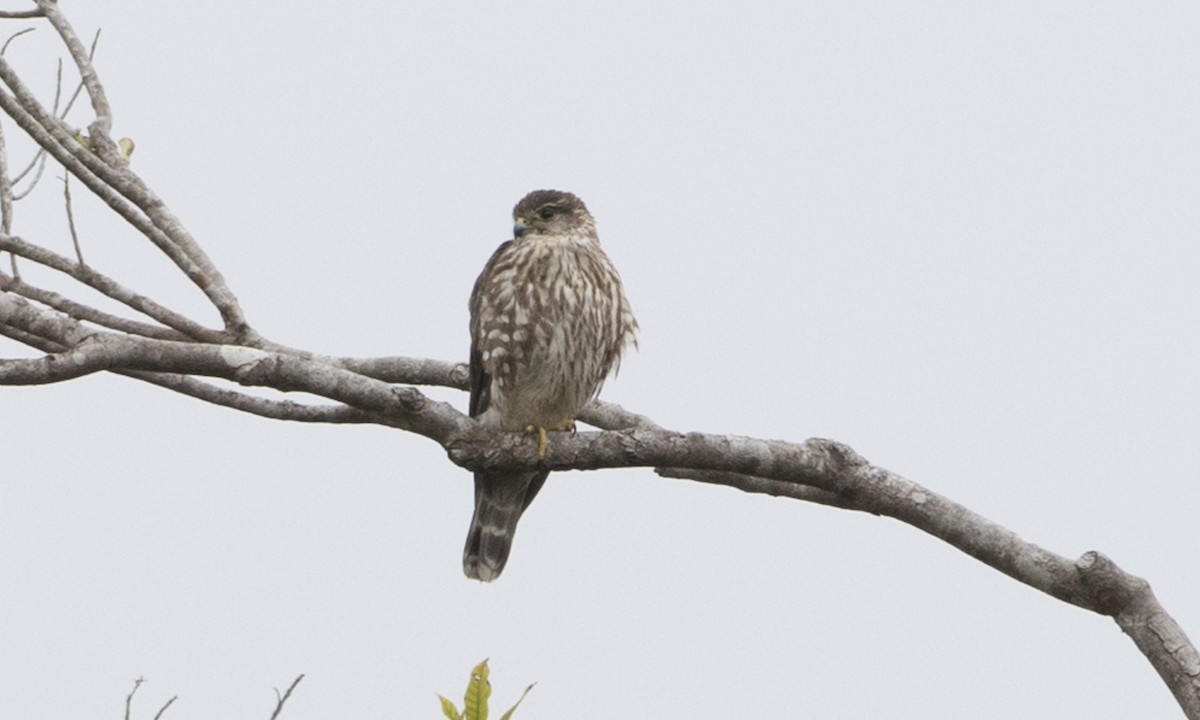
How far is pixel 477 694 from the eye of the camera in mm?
2859

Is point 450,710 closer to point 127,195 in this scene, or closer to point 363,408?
point 363,408

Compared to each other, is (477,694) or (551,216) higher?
(551,216)

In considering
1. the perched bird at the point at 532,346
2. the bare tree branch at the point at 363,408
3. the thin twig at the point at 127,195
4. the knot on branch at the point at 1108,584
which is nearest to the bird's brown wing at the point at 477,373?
the perched bird at the point at 532,346

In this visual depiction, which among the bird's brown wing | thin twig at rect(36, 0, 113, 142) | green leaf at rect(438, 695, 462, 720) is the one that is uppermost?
thin twig at rect(36, 0, 113, 142)

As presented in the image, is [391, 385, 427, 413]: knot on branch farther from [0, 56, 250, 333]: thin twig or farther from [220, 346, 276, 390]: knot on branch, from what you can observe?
[0, 56, 250, 333]: thin twig

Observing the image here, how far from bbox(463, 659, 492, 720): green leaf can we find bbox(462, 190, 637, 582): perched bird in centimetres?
157

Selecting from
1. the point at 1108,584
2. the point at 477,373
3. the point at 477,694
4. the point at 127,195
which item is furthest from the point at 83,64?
the point at 1108,584

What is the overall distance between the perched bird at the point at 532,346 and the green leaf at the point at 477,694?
1.57 meters

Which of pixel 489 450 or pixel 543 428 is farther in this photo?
pixel 543 428

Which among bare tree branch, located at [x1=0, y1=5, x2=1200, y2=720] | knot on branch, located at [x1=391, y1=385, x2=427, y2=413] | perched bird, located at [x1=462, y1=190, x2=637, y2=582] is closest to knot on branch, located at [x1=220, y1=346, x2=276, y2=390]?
bare tree branch, located at [x1=0, y1=5, x2=1200, y2=720]

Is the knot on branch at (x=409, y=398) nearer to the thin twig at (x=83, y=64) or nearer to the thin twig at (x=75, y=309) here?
the thin twig at (x=75, y=309)

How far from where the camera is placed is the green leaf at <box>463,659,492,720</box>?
2850 millimetres

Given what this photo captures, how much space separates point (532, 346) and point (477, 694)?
6.52ft

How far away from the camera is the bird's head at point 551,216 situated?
5309mm
